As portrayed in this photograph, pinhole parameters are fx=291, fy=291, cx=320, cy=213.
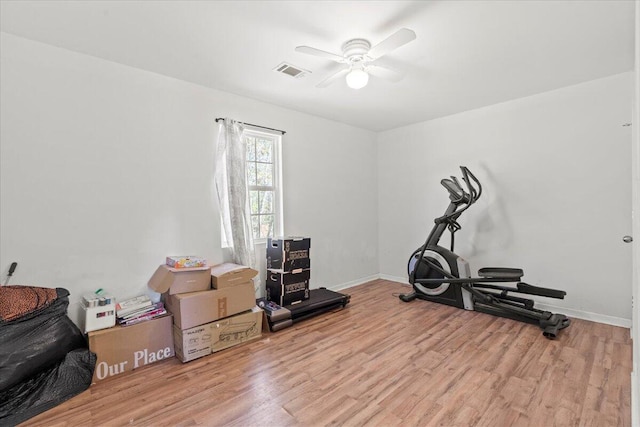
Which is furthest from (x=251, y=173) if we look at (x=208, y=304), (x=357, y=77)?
(x=357, y=77)

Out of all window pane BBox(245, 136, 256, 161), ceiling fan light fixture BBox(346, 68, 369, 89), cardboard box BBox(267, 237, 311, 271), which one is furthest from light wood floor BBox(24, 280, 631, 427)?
ceiling fan light fixture BBox(346, 68, 369, 89)

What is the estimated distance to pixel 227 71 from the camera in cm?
276

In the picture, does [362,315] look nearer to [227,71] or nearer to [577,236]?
[577,236]

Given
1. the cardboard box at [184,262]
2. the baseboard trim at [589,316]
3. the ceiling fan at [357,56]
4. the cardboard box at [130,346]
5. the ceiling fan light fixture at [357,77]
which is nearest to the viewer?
the ceiling fan at [357,56]

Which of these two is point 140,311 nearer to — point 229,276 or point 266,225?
point 229,276

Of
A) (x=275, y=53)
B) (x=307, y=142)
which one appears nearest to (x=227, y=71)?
(x=275, y=53)

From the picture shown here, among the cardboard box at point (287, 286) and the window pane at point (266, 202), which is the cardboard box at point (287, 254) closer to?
the cardboard box at point (287, 286)

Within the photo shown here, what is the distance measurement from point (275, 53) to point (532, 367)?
128 inches

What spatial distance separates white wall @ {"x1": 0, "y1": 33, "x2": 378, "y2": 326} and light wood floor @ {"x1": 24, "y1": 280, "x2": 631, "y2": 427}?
100 centimetres

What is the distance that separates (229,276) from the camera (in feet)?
8.93

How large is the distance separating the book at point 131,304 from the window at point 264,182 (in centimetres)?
132

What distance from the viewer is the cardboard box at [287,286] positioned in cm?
326

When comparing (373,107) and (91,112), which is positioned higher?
(373,107)

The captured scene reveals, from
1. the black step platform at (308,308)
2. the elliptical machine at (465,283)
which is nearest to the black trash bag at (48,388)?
the black step platform at (308,308)
